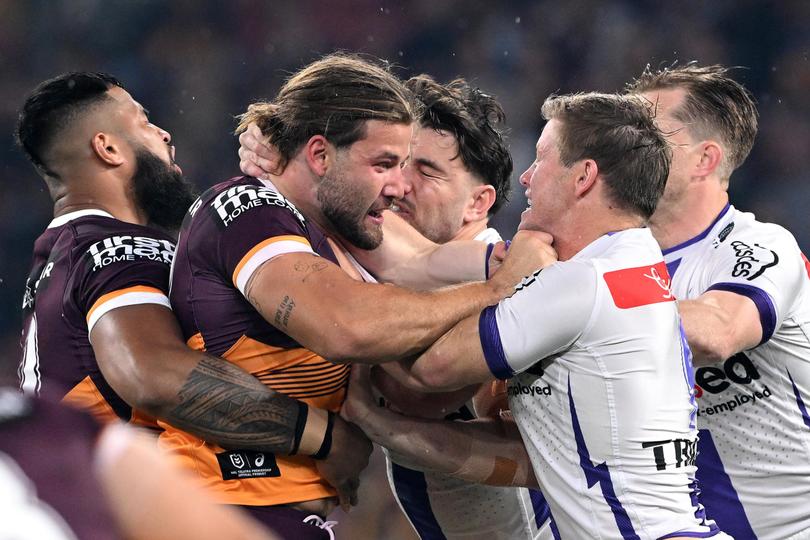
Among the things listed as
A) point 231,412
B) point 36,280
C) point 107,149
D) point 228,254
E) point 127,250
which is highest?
point 228,254

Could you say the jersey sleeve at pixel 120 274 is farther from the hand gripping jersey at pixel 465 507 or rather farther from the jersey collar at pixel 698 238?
the jersey collar at pixel 698 238

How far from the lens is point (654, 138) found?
11.9 ft

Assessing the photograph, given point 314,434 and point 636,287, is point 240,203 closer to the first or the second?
point 314,434

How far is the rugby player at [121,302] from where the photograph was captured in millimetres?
3453

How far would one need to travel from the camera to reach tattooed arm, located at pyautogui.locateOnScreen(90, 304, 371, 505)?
343 cm

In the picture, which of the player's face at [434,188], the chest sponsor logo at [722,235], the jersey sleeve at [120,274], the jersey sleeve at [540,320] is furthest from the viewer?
the player's face at [434,188]

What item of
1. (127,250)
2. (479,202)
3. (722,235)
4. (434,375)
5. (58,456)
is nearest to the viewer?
(58,456)

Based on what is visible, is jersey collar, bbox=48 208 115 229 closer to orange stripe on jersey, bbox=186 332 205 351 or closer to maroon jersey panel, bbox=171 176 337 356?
maroon jersey panel, bbox=171 176 337 356

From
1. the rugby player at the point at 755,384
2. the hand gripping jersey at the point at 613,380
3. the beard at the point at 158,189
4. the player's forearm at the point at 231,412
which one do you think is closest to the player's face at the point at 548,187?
the hand gripping jersey at the point at 613,380

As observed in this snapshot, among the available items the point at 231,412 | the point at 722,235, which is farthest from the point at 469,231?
the point at 231,412

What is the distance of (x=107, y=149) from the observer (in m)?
4.84

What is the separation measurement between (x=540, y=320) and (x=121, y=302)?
62.7 inches

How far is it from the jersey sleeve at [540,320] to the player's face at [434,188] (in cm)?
193

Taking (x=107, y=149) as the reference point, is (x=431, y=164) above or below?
above
